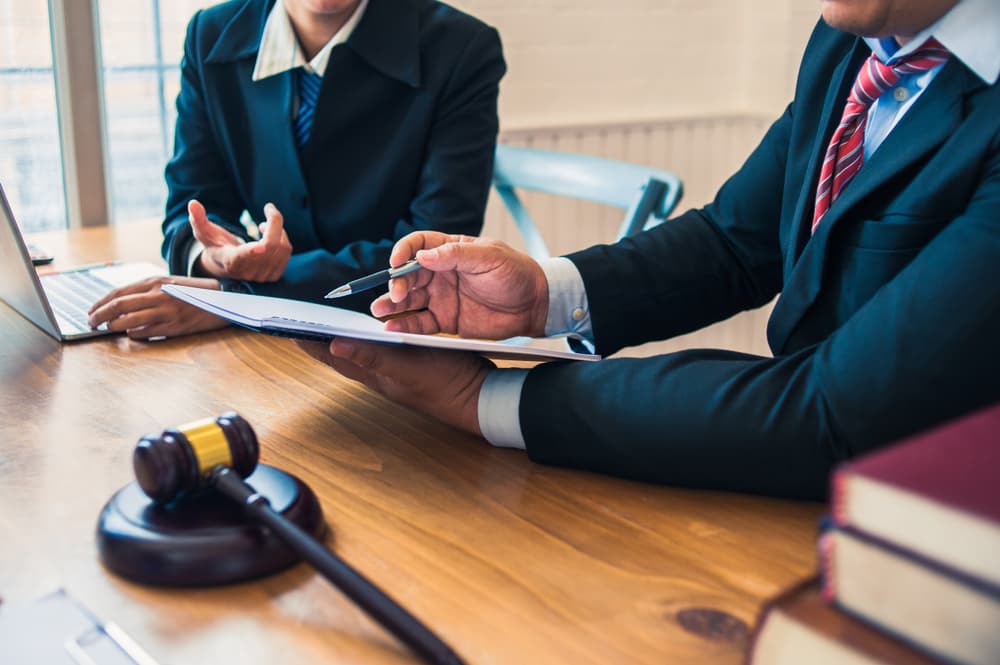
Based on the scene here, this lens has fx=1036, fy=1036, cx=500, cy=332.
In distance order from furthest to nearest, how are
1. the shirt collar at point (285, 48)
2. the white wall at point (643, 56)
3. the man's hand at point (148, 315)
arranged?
the white wall at point (643, 56) < the shirt collar at point (285, 48) < the man's hand at point (148, 315)

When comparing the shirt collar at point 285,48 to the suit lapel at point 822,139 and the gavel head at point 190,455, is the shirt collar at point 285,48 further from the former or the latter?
the gavel head at point 190,455

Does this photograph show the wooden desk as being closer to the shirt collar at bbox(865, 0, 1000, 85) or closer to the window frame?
the shirt collar at bbox(865, 0, 1000, 85)

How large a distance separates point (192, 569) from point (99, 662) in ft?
0.28

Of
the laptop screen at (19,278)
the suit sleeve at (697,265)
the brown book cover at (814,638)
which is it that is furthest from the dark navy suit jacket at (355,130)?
the brown book cover at (814,638)

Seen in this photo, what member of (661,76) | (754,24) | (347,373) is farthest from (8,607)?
(754,24)

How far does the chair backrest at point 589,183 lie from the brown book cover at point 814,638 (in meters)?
1.31

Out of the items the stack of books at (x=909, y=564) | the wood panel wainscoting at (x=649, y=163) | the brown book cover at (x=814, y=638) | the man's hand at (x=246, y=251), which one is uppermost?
the stack of books at (x=909, y=564)

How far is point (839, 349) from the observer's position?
0.80 m

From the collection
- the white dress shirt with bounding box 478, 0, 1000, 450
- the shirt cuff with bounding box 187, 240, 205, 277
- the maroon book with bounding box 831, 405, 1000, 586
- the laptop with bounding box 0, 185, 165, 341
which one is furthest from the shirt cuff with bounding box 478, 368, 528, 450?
the shirt cuff with bounding box 187, 240, 205, 277

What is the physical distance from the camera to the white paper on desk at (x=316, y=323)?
0.83 meters

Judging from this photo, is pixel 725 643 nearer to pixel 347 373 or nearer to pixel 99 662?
pixel 99 662

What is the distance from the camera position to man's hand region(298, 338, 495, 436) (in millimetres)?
898

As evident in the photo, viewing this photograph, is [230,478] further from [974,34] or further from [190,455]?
[974,34]

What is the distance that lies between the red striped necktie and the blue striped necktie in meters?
0.94
